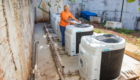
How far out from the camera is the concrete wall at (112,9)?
30.7 feet

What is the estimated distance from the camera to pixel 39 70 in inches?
132

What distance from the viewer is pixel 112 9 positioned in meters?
10.5

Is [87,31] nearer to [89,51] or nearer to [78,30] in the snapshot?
[78,30]

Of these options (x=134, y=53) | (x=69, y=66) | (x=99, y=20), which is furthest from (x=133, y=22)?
(x=69, y=66)

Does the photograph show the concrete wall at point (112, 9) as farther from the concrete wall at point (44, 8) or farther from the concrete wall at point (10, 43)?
the concrete wall at point (10, 43)

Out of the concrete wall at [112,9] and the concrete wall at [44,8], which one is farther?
the concrete wall at [44,8]

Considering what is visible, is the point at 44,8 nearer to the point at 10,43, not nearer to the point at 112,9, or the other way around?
the point at 112,9

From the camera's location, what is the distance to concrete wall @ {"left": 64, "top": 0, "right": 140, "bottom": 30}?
9.34 meters

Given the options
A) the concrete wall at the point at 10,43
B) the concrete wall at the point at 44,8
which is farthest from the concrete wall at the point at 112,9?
the concrete wall at the point at 10,43

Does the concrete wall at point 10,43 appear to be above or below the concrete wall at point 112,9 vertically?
below

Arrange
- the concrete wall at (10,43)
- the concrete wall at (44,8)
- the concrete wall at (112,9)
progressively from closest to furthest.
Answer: the concrete wall at (10,43) < the concrete wall at (112,9) < the concrete wall at (44,8)

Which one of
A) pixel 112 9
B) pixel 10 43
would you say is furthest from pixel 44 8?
pixel 10 43

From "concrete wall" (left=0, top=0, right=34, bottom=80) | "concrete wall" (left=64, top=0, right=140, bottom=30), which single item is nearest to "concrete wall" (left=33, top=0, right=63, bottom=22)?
"concrete wall" (left=64, top=0, right=140, bottom=30)

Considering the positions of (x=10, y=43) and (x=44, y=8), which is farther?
(x=44, y=8)
